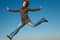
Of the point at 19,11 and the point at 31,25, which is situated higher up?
the point at 19,11

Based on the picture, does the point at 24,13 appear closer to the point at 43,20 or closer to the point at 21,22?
the point at 21,22

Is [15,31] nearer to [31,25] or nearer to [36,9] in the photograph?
[31,25]

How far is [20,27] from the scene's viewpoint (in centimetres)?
938

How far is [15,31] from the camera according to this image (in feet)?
30.7

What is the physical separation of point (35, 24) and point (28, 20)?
0.51 metres

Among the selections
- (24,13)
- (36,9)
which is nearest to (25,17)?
(24,13)

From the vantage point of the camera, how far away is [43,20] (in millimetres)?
9289

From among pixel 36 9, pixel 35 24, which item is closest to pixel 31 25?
pixel 35 24

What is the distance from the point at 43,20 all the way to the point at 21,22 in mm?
1224

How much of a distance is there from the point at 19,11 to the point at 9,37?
59.8 inches

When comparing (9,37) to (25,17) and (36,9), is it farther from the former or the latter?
(36,9)

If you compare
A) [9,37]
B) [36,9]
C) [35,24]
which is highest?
[36,9]

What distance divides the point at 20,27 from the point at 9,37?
0.79 m

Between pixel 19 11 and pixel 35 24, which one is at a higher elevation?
pixel 19 11
